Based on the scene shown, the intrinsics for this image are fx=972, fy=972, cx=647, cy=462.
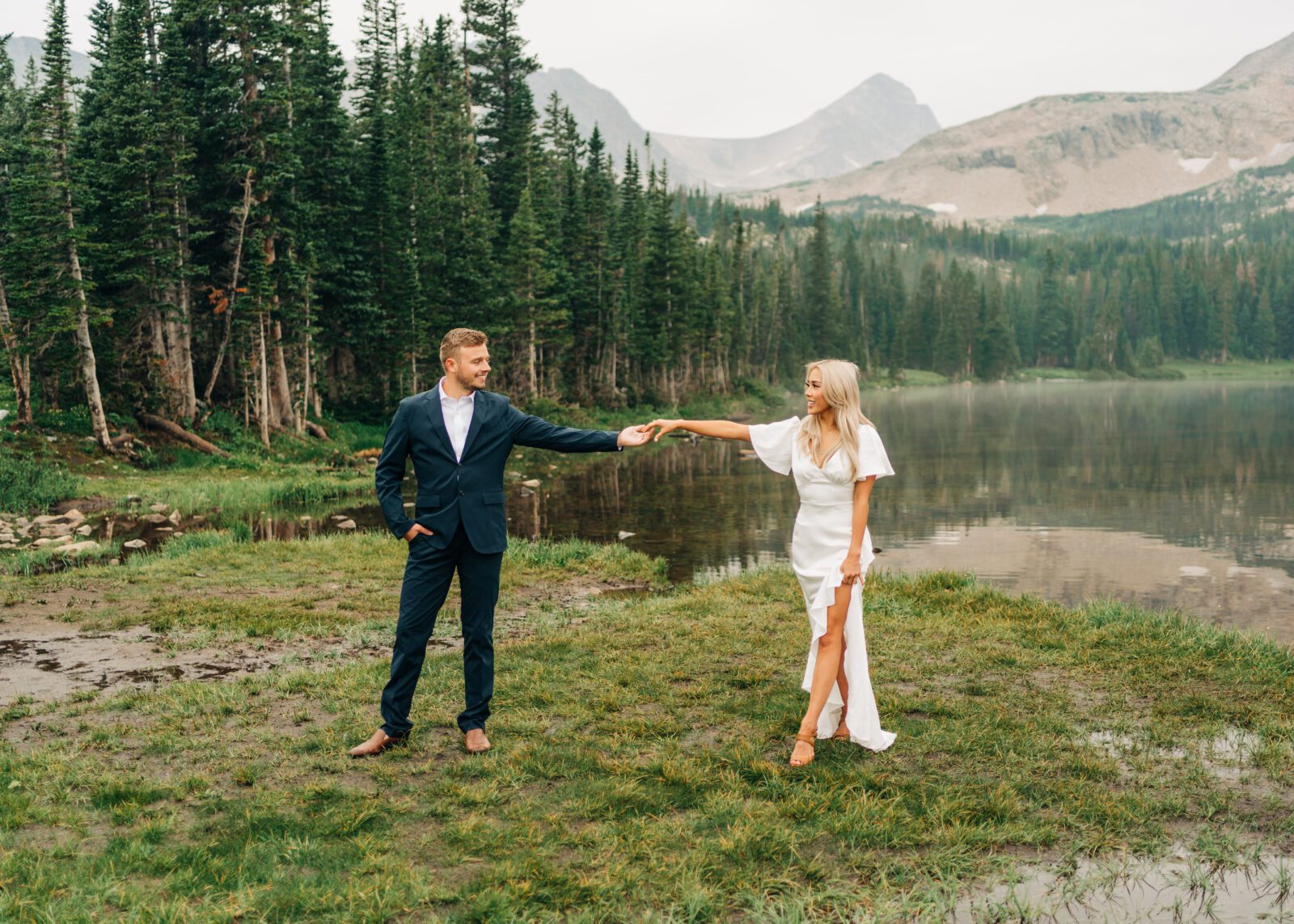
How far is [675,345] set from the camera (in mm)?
70062

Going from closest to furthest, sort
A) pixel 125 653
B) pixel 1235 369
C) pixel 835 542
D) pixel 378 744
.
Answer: pixel 378 744 < pixel 835 542 < pixel 125 653 < pixel 1235 369

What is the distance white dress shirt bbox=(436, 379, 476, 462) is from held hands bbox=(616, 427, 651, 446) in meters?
1.14

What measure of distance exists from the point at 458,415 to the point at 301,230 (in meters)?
34.2

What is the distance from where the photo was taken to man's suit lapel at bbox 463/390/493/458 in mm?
7008

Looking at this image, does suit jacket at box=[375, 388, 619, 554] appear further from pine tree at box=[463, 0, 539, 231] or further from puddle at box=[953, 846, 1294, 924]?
pine tree at box=[463, 0, 539, 231]

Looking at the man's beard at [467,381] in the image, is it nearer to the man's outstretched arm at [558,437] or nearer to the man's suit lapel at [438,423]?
the man's suit lapel at [438,423]

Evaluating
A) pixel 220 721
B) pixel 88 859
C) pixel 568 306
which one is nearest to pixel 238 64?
pixel 568 306

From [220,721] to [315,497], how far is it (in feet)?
64.3

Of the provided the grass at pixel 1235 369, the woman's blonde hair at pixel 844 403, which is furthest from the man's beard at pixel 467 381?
the grass at pixel 1235 369

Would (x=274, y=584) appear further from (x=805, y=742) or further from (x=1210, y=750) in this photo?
(x=1210, y=750)

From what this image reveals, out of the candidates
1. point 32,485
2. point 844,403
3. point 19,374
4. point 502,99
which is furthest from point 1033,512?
point 502,99

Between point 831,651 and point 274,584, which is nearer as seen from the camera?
point 831,651

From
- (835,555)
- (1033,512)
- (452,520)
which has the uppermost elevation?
(452,520)

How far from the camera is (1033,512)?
25531 mm
